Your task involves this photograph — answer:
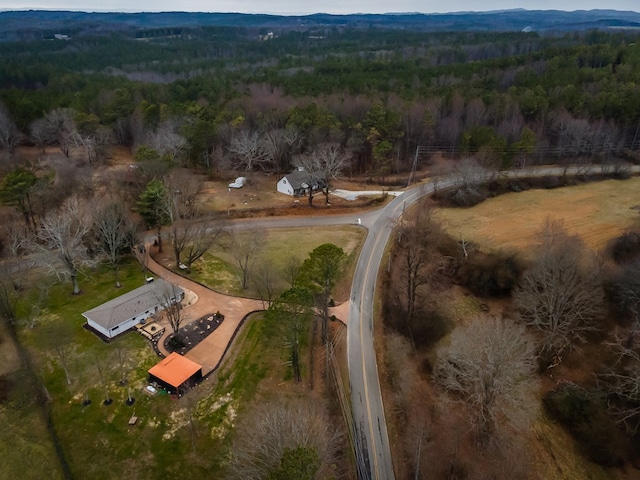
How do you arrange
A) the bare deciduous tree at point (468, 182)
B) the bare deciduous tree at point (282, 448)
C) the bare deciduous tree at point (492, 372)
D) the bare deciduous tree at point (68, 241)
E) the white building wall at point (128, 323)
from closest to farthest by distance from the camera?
the bare deciduous tree at point (282, 448), the bare deciduous tree at point (492, 372), the white building wall at point (128, 323), the bare deciduous tree at point (68, 241), the bare deciduous tree at point (468, 182)

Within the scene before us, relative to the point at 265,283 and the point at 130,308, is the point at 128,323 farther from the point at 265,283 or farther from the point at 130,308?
the point at 265,283

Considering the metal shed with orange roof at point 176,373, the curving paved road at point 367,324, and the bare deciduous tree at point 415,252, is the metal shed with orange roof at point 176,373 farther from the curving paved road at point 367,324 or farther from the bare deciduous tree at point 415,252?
the bare deciduous tree at point 415,252

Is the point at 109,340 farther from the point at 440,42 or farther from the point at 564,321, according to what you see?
the point at 440,42

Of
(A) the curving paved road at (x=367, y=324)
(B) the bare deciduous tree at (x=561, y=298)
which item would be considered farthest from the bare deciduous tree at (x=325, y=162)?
(B) the bare deciduous tree at (x=561, y=298)

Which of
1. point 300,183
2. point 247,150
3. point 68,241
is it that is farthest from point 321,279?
point 247,150

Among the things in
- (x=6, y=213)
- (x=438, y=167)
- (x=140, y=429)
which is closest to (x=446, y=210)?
(x=438, y=167)
